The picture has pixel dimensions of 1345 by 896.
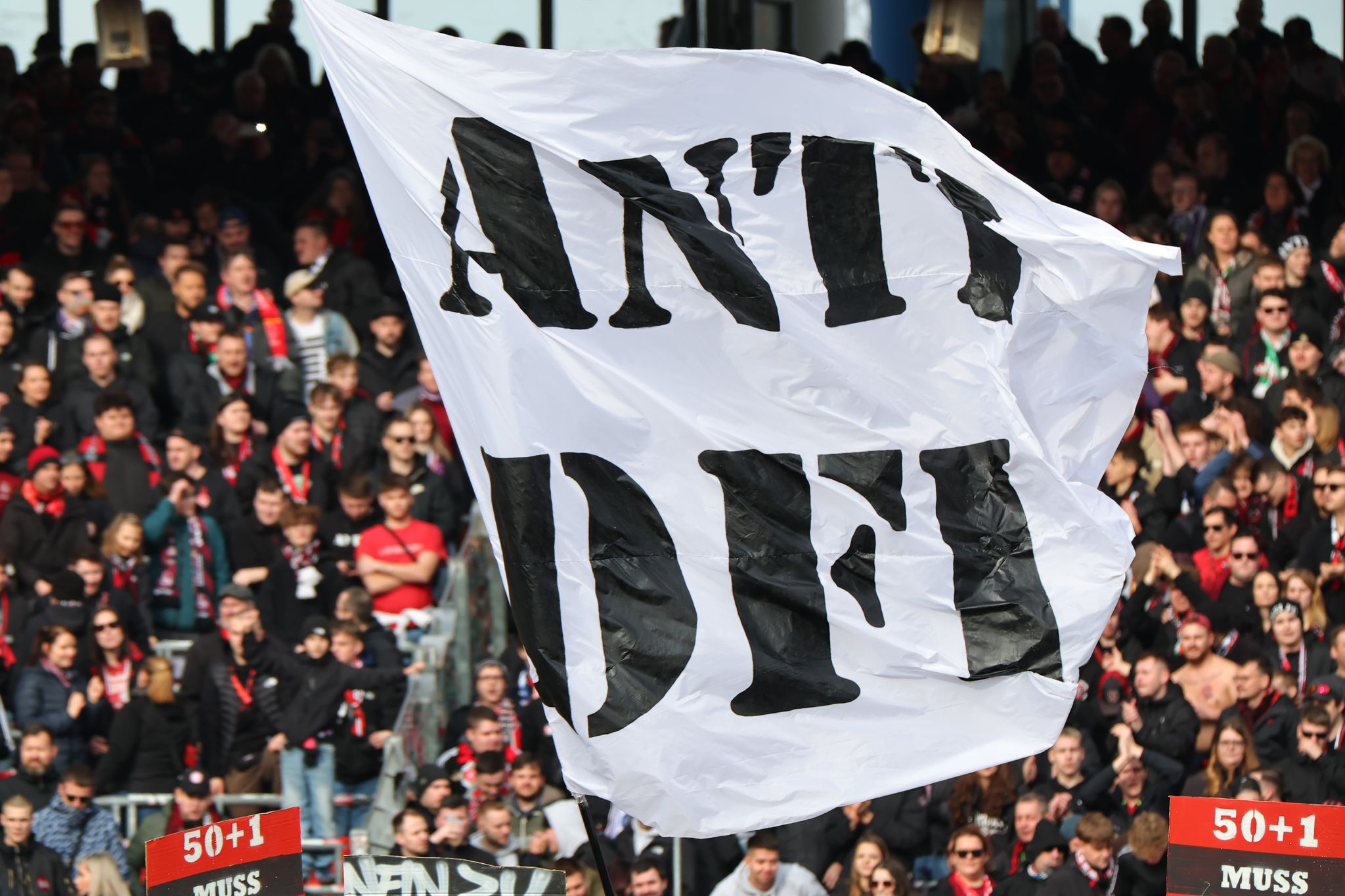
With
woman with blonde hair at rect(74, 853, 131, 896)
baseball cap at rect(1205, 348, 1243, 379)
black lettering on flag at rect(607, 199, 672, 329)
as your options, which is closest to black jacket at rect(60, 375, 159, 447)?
woman with blonde hair at rect(74, 853, 131, 896)

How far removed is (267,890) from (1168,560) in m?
5.94

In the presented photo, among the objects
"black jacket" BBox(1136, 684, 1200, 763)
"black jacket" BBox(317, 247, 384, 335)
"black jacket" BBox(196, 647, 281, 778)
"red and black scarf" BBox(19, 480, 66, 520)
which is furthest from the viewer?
"black jacket" BBox(317, 247, 384, 335)

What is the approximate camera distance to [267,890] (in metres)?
7.64

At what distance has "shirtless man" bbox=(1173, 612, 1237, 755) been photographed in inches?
444

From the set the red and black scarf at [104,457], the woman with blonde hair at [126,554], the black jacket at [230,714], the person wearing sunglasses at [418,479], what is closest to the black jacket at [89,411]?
the red and black scarf at [104,457]

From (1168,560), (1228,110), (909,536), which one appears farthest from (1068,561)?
(1228,110)

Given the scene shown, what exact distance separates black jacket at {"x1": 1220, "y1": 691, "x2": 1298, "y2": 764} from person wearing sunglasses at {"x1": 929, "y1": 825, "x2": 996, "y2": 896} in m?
1.35

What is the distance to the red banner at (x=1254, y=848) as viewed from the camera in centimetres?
745

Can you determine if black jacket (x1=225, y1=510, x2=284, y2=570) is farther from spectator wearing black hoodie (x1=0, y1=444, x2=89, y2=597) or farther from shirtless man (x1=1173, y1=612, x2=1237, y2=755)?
shirtless man (x1=1173, y1=612, x2=1237, y2=755)

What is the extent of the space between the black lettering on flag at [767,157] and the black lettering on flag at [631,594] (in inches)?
40.1

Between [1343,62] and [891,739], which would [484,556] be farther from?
[1343,62]

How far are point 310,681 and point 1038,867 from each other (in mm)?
3588

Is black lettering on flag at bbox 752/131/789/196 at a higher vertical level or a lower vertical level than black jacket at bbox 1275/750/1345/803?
higher

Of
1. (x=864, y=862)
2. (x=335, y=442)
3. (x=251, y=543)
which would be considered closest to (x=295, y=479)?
(x=335, y=442)
